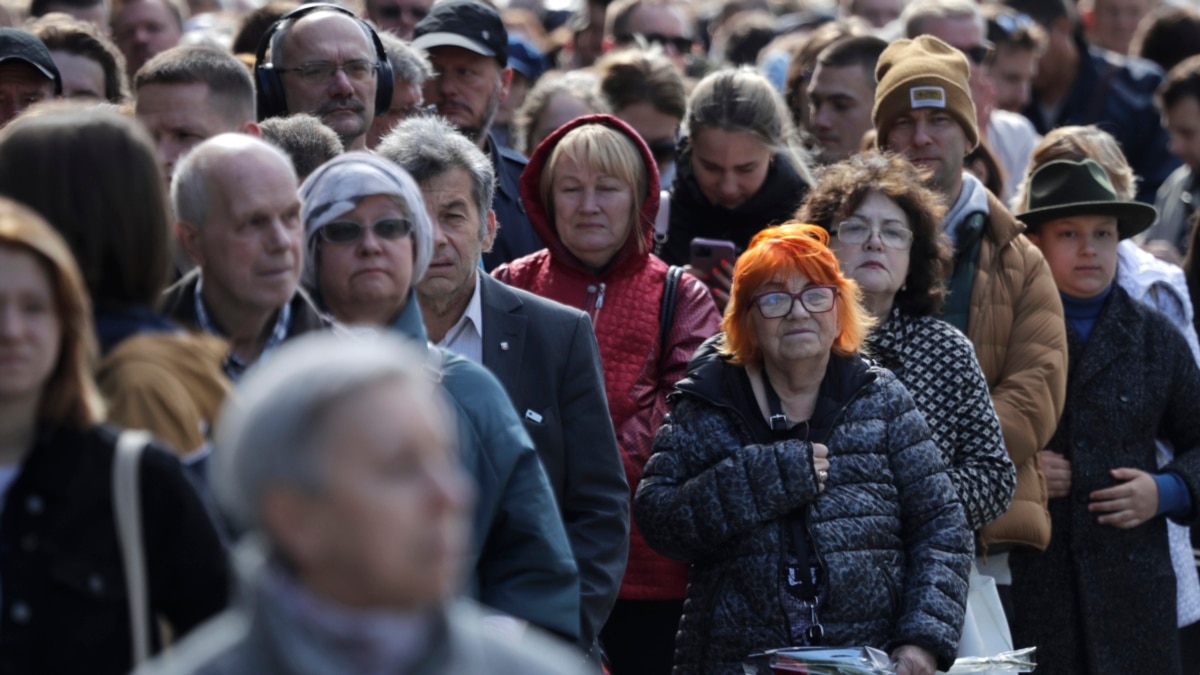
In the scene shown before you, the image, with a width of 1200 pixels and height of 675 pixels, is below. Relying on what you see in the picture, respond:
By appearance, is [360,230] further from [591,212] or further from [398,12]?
[398,12]

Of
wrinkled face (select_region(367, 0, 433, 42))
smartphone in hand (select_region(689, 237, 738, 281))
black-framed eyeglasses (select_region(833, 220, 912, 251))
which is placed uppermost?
wrinkled face (select_region(367, 0, 433, 42))

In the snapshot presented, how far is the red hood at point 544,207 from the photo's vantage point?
5656 mm

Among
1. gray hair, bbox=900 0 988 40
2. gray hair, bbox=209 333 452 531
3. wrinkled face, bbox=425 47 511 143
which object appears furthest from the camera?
gray hair, bbox=900 0 988 40

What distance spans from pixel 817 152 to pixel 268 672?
17.1 ft

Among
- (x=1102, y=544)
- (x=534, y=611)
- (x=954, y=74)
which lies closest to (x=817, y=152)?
(x=954, y=74)

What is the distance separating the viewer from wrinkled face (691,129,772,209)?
6383 mm

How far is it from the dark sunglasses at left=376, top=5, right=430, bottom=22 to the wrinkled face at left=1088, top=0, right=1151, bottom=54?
6068 millimetres

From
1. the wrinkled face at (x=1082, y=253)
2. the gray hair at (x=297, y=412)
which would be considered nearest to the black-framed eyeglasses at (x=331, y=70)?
the wrinkled face at (x=1082, y=253)

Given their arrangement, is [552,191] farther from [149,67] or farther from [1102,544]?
[1102,544]

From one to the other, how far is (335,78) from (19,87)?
1.15 m

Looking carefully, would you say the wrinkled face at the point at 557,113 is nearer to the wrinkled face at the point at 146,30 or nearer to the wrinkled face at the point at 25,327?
the wrinkled face at the point at 146,30

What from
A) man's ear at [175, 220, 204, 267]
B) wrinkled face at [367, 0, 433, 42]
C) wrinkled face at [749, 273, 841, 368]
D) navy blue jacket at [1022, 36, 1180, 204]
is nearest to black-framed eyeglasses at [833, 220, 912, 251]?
wrinkled face at [749, 273, 841, 368]

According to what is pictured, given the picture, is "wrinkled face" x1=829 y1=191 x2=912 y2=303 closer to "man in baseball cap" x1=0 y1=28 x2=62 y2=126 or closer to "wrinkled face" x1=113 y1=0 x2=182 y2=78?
"man in baseball cap" x1=0 y1=28 x2=62 y2=126

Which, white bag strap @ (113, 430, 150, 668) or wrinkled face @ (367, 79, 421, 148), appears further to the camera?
wrinkled face @ (367, 79, 421, 148)
